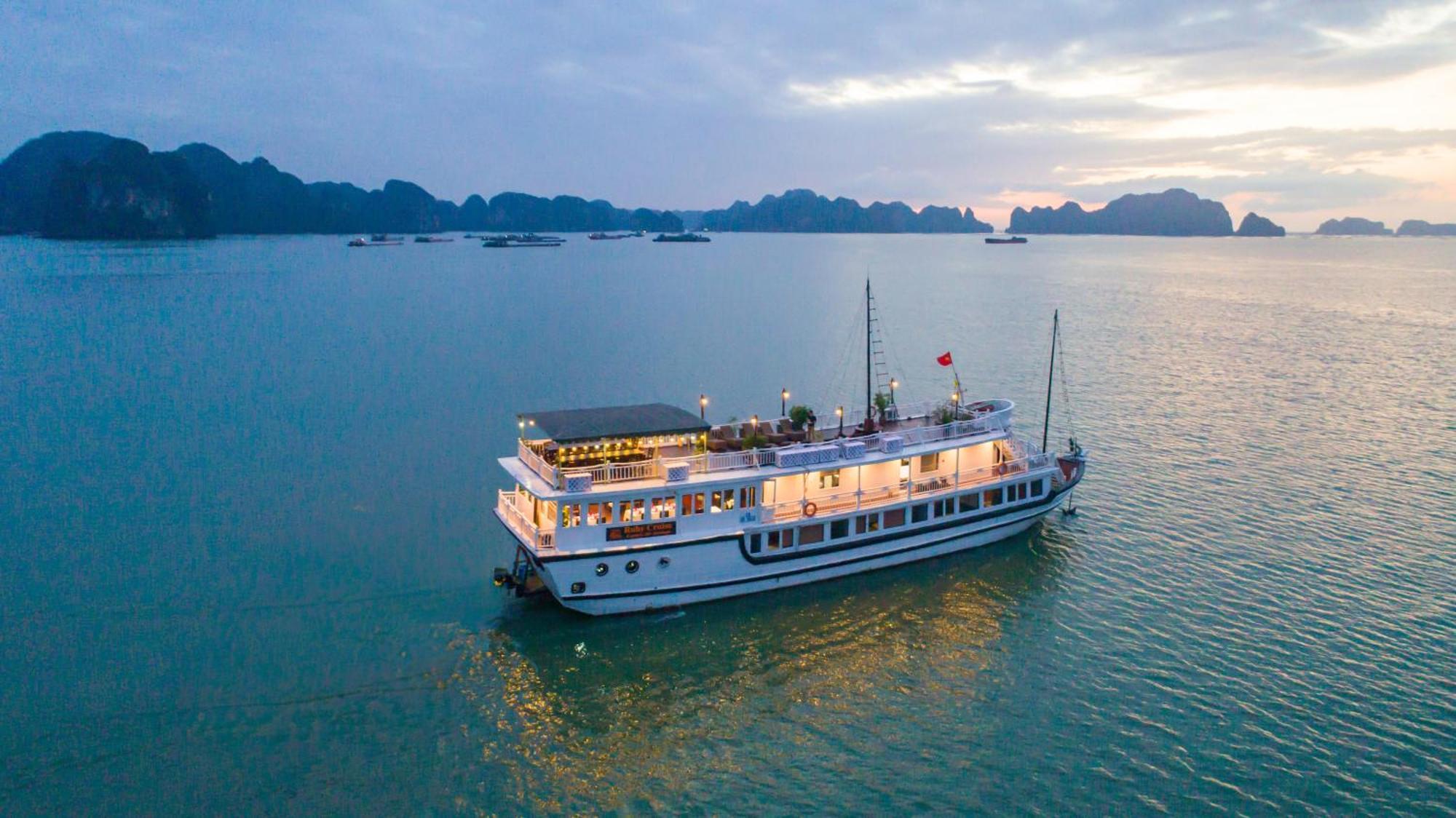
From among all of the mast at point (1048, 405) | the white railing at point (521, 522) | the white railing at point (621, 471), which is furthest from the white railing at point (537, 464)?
the mast at point (1048, 405)

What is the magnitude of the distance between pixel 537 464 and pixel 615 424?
3.08 m

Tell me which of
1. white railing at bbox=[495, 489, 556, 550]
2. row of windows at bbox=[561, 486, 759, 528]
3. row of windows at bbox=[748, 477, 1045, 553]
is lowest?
row of windows at bbox=[748, 477, 1045, 553]

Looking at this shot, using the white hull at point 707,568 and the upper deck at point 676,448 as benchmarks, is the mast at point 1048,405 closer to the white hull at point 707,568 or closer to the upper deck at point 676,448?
the upper deck at point 676,448

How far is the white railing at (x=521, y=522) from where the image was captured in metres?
28.0

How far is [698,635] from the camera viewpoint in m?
27.9

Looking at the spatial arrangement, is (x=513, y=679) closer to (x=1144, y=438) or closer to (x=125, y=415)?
(x=1144, y=438)

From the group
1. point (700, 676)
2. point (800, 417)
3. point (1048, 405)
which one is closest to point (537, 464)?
point (700, 676)

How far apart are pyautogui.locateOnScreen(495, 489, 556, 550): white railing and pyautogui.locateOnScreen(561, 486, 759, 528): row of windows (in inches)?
32.4

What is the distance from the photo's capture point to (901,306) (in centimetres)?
11838

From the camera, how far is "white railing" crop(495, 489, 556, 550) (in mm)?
27969

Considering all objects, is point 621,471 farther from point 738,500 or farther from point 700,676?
point 700,676

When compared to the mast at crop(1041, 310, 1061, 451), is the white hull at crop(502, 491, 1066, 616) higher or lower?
lower

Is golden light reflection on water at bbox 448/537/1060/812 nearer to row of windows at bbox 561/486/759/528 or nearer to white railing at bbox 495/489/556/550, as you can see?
white railing at bbox 495/489/556/550

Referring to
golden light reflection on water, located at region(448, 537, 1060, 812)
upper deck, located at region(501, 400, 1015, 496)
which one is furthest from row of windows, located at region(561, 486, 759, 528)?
golden light reflection on water, located at region(448, 537, 1060, 812)
